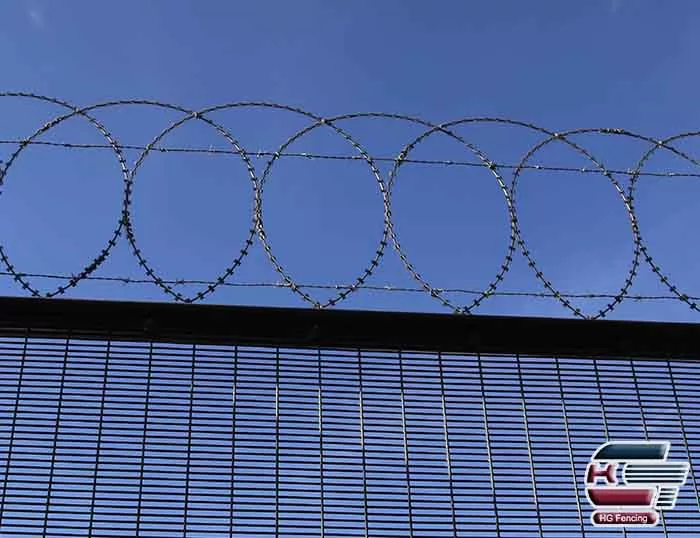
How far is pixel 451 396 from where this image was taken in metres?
10.8

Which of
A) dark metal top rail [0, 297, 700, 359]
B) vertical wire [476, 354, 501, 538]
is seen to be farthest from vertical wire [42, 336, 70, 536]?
vertical wire [476, 354, 501, 538]

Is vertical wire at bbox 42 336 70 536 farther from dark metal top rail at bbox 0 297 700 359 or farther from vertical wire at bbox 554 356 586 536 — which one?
vertical wire at bbox 554 356 586 536

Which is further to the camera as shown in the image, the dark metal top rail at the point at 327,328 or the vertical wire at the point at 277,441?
the dark metal top rail at the point at 327,328

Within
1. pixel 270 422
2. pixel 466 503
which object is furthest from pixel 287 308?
pixel 466 503

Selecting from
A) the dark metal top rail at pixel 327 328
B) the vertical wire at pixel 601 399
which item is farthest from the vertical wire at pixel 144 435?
the vertical wire at pixel 601 399

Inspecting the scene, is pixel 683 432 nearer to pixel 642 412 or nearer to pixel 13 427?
pixel 642 412

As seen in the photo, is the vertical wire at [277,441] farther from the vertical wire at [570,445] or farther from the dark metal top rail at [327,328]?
the vertical wire at [570,445]

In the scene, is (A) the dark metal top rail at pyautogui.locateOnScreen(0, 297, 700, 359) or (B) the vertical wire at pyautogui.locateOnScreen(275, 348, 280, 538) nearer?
(B) the vertical wire at pyautogui.locateOnScreen(275, 348, 280, 538)

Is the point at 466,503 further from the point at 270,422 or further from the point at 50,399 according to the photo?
the point at 50,399

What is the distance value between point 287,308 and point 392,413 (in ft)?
5.59

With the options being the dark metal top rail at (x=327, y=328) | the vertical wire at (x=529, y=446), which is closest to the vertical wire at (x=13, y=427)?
the dark metal top rail at (x=327, y=328)

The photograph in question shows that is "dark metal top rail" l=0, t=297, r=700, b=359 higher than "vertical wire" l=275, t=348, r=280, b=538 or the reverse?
higher

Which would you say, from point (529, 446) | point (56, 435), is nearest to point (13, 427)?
point (56, 435)

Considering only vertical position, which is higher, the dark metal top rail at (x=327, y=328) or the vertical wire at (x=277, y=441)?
the dark metal top rail at (x=327, y=328)
